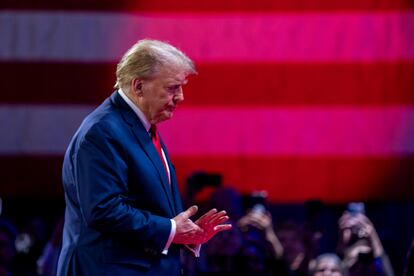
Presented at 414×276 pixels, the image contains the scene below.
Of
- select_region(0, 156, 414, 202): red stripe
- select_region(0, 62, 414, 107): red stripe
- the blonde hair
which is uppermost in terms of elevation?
the blonde hair

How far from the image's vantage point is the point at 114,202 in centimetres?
196

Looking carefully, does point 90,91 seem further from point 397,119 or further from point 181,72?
point 181,72

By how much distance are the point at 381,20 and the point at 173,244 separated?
2569mm

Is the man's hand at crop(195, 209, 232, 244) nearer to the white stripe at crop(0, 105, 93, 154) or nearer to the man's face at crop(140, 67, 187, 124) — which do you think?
the man's face at crop(140, 67, 187, 124)

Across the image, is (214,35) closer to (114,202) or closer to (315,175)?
(315,175)

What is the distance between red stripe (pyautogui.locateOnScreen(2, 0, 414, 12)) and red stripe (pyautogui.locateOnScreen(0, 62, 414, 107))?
31 centimetres

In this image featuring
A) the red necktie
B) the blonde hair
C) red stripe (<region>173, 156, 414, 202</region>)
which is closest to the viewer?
the blonde hair

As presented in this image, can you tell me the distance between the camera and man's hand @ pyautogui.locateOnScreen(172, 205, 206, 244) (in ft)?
6.79

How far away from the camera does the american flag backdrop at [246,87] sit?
4297 mm

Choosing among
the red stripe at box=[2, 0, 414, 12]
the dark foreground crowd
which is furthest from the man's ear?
the red stripe at box=[2, 0, 414, 12]

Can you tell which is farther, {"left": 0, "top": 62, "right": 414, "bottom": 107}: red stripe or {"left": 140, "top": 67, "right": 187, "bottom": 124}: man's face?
{"left": 0, "top": 62, "right": 414, "bottom": 107}: red stripe

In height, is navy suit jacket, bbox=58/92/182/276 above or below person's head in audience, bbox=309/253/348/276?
above

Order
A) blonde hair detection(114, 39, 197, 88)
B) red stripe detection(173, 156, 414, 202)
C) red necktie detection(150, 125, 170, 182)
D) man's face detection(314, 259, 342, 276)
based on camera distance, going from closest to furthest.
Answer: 1. blonde hair detection(114, 39, 197, 88)
2. red necktie detection(150, 125, 170, 182)
3. man's face detection(314, 259, 342, 276)
4. red stripe detection(173, 156, 414, 202)

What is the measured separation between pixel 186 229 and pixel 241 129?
90.0 inches
